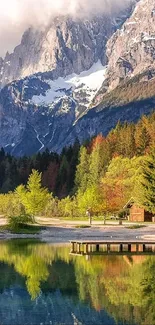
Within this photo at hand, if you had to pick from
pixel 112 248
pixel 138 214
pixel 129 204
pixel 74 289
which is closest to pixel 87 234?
pixel 112 248

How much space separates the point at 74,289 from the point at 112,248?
103ft

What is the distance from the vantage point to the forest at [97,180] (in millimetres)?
112062

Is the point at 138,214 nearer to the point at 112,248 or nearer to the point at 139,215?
the point at 139,215

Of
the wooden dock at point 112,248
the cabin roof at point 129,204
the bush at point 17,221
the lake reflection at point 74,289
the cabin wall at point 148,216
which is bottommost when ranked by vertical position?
the lake reflection at point 74,289

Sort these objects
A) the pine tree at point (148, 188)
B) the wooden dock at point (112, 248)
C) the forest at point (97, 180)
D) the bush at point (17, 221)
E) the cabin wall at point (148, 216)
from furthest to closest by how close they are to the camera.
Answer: the cabin wall at point (148, 216), the forest at point (97, 180), the pine tree at point (148, 188), the bush at point (17, 221), the wooden dock at point (112, 248)

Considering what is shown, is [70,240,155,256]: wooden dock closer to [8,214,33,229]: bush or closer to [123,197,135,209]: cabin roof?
[8,214,33,229]: bush

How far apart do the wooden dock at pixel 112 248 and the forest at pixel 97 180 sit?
96.2 ft

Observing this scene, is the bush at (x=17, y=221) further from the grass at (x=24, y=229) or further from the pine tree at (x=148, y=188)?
the pine tree at (x=148, y=188)

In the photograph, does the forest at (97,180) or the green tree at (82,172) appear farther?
the green tree at (82,172)

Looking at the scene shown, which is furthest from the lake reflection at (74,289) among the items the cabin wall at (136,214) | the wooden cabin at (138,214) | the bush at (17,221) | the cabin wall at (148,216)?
the cabin wall at (148,216)

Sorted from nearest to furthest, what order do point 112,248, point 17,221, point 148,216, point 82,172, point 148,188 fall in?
point 112,248 → point 17,221 → point 148,188 → point 148,216 → point 82,172

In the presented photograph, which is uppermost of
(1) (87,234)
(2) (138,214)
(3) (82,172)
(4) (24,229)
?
(3) (82,172)

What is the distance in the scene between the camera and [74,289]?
142 ft

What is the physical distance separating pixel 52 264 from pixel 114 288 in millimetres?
14231
